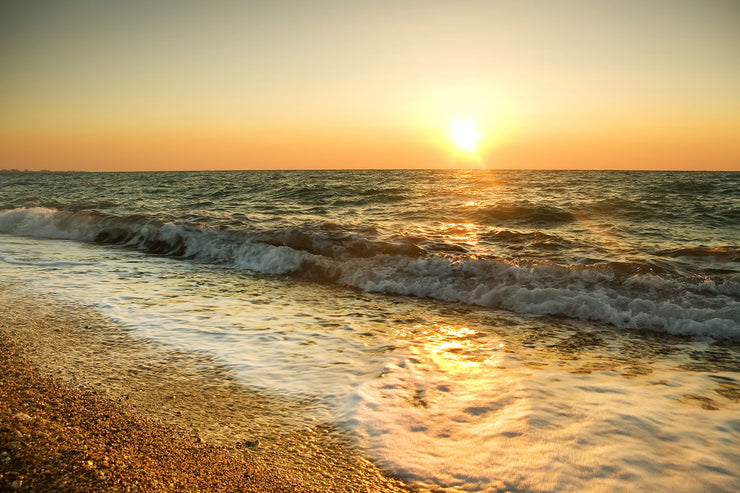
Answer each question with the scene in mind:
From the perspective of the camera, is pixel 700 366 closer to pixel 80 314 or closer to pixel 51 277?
pixel 80 314

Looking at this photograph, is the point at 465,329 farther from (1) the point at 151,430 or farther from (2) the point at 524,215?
(2) the point at 524,215

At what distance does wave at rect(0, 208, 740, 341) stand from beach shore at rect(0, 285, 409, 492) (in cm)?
445

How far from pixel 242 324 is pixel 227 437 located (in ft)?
8.51

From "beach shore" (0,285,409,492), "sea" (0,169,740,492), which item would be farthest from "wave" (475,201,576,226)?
"beach shore" (0,285,409,492)

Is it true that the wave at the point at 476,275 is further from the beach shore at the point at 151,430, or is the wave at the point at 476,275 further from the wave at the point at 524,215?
the wave at the point at 524,215

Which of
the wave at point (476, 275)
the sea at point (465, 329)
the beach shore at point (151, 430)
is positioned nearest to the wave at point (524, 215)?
the sea at point (465, 329)

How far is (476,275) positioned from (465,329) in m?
2.54

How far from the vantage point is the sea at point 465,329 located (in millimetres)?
2863

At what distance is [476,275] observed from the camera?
8.02 metres

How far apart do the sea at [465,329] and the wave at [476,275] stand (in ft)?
0.13

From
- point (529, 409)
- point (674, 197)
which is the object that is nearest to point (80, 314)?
point (529, 409)

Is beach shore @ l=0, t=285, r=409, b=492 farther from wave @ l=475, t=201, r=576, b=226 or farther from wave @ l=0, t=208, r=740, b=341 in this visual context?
wave @ l=475, t=201, r=576, b=226

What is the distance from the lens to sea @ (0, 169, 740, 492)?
286 cm

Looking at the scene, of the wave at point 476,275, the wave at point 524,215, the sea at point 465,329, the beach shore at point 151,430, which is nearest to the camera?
the beach shore at point 151,430
